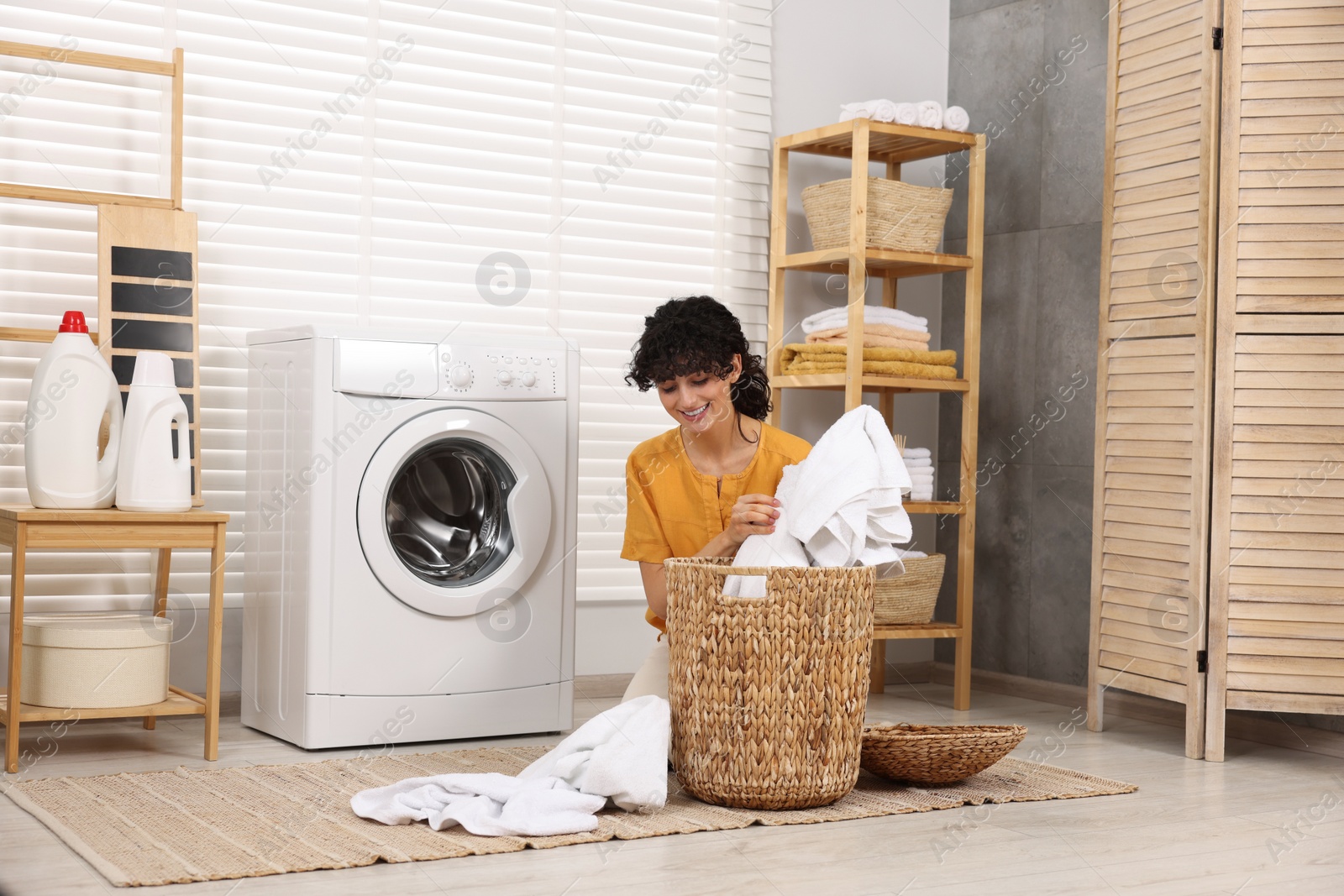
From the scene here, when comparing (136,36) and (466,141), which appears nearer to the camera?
(136,36)

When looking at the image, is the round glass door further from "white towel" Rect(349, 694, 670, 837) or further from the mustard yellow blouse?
"white towel" Rect(349, 694, 670, 837)

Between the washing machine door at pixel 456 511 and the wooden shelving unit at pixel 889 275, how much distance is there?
103cm

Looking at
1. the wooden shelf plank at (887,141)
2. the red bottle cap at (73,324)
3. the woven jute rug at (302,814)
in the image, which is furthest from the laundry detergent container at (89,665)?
the wooden shelf plank at (887,141)

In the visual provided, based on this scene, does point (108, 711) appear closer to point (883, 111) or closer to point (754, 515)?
point (754, 515)

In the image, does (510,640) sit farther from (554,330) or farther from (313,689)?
(554,330)

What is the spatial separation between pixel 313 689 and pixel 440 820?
0.77m

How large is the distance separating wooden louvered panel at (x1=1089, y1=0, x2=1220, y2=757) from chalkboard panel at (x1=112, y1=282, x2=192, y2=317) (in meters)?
2.28

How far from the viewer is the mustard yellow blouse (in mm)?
2643

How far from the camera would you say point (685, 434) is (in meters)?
2.68

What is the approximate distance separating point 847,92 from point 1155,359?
1.49 m

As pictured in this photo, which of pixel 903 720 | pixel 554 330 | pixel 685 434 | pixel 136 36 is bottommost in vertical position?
pixel 903 720

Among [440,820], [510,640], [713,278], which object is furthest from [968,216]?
[440,820]

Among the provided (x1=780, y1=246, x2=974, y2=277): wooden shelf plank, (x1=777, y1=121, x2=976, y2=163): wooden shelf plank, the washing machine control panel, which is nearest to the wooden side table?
the washing machine control panel

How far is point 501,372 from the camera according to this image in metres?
3.03
